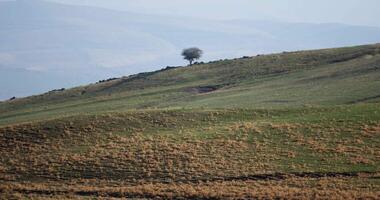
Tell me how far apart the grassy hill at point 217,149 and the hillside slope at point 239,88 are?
499 mm

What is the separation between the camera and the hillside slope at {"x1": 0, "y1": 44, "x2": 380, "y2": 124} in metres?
53.7

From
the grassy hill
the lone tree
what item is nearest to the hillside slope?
the grassy hill

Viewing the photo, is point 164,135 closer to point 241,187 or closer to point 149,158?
point 149,158

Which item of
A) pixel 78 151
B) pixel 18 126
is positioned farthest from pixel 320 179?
pixel 18 126

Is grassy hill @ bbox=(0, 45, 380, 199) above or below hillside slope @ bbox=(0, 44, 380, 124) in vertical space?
below

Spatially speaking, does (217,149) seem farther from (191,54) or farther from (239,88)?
(191,54)

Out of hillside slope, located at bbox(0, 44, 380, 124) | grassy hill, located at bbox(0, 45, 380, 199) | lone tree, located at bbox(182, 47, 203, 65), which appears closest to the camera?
grassy hill, located at bbox(0, 45, 380, 199)

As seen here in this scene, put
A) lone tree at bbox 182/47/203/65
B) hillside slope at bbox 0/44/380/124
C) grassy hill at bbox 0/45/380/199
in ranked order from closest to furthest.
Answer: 1. grassy hill at bbox 0/45/380/199
2. hillside slope at bbox 0/44/380/124
3. lone tree at bbox 182/47/203/65

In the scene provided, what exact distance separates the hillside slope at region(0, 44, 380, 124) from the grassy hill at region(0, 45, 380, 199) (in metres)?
0.50

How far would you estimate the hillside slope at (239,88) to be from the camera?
53688 millimetres

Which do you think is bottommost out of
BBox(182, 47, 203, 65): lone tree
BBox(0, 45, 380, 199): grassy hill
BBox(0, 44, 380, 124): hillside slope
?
BBox(0, 45, 380, 199): grassy hill

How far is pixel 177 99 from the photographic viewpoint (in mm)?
65062

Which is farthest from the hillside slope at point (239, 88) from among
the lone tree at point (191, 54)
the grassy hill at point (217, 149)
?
the lone tree at point (191, 54)

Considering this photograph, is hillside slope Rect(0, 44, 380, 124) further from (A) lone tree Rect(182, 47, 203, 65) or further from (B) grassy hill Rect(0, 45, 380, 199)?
(A) lone tree Rect(182, 47, 203, 65)
